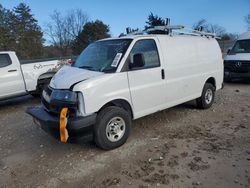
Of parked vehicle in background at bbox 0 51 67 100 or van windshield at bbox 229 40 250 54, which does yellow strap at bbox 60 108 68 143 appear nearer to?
parked vehicle in background at bbox 0 51 67 100

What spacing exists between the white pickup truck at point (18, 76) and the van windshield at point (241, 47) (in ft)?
26.4

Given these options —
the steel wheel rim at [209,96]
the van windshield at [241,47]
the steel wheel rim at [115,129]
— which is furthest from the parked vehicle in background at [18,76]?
the van windshield at [241,47]

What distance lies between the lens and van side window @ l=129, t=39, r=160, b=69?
5.11m

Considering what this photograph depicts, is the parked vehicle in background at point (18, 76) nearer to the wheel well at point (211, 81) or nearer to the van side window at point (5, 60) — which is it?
the van side window at point (5, 60)

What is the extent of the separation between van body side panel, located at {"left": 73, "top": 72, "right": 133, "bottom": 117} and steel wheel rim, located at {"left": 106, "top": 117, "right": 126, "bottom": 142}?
378 mm

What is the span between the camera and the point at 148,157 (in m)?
4.37

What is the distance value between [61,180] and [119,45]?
265cm

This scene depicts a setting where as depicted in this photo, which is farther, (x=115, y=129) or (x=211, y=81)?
Result: (x=211, y=81)

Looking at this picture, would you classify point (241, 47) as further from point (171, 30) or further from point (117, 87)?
point (117, 87)

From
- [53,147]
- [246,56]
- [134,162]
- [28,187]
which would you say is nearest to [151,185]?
[134,162]

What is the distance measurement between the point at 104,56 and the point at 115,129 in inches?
56.8

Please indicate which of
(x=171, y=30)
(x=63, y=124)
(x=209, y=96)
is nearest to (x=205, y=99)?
(x=209, y=96)

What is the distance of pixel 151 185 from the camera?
357cm

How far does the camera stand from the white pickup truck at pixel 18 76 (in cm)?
821
